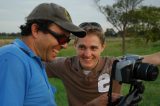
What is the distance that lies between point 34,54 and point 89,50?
126cm

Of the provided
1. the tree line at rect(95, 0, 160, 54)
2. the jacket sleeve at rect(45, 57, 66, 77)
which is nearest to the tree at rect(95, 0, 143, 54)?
the tree line at rect(95, 0, 160, 54)

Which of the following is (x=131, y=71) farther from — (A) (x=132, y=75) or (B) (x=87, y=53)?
(B) (x=87, y=53)

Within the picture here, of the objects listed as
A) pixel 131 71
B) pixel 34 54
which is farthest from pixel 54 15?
pixel 131 71

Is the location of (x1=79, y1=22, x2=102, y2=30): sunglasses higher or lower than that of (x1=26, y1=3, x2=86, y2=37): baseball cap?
lower

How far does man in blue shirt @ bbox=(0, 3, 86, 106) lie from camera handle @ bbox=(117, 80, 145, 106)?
1.97ft

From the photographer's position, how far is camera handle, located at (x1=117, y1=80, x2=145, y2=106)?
11.5 feet

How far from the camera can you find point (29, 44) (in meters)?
3.16

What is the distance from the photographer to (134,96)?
3.57 meters

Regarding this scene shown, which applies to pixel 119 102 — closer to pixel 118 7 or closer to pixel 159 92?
pixel 159 92

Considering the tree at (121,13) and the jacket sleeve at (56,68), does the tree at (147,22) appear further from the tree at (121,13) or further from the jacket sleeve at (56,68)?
the jacket sleeve at (56,68)

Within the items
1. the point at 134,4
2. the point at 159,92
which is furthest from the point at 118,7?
the point at 159,92

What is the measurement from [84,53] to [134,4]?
25349 mm

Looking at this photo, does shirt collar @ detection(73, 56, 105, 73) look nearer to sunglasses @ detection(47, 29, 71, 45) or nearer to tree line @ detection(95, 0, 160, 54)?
sunglasses @ detection(47, 29, 71, 45)

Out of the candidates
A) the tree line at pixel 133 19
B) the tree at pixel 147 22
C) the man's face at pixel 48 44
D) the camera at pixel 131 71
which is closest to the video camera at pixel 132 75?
the camera at pixel 131 71
